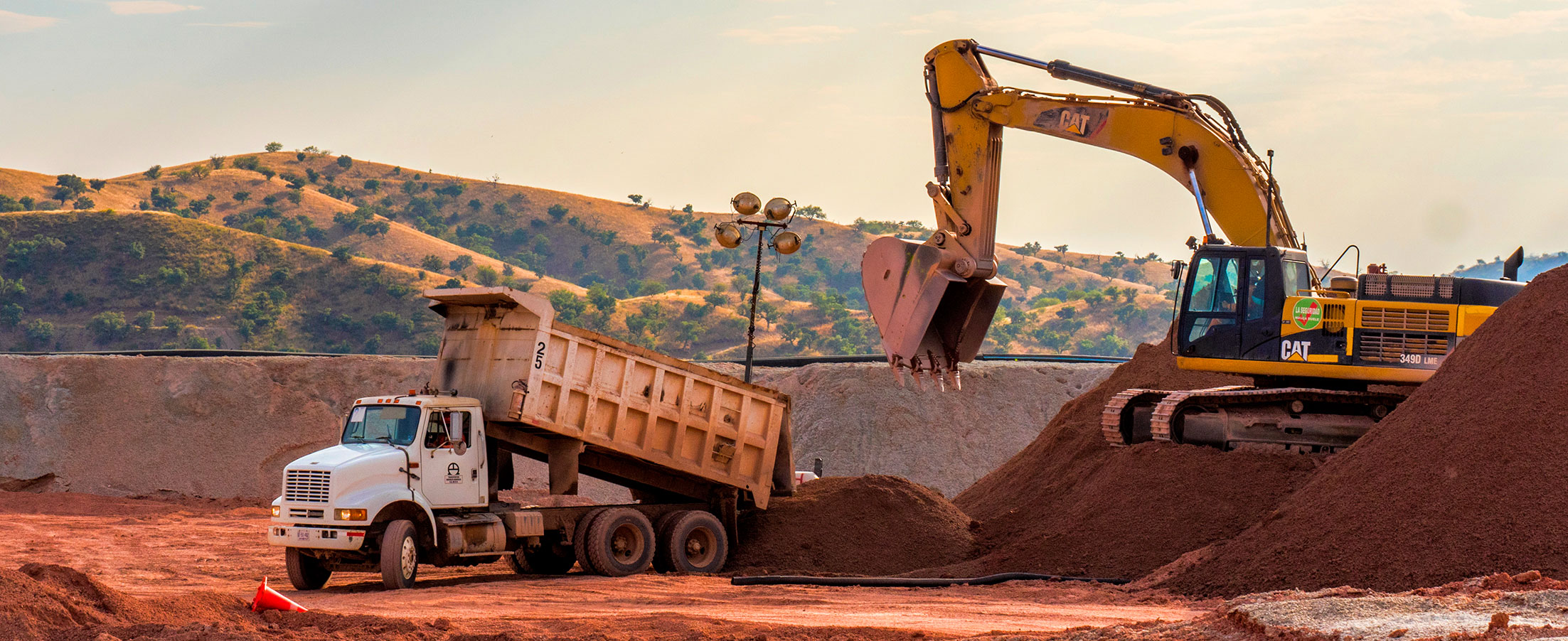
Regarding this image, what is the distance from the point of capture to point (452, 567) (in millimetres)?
17250

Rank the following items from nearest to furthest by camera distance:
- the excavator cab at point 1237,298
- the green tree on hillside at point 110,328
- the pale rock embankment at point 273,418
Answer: the excavator cab at point 1237,298 < the pale rock embankment at point 273,418 < the green tree on hillside at point 110,328

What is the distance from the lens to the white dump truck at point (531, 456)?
1365 centimetres

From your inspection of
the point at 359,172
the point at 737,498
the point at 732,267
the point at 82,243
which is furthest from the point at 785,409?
the point at 359,172

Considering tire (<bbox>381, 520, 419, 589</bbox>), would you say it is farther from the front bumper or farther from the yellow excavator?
the yellow excavator

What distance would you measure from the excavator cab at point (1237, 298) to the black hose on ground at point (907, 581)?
137 inches

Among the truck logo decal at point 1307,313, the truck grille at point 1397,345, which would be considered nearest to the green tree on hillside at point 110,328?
the truck logo decal at point 1307,313

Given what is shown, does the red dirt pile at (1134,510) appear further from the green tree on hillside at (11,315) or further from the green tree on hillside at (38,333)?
the green tree on hillside at (11,315)

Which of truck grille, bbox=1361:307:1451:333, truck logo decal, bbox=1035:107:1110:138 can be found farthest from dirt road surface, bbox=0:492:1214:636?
truck logo decal, bbox=1035:107:1110:138

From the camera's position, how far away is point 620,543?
15.7 m

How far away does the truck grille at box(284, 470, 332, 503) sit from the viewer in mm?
13375

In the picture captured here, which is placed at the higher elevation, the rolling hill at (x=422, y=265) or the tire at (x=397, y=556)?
the rolling hill at (x=422, y=265)

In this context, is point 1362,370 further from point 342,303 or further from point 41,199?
point 41,199

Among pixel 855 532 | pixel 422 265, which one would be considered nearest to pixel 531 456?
pixel 855 532

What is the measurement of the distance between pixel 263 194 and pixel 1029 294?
72684mm
